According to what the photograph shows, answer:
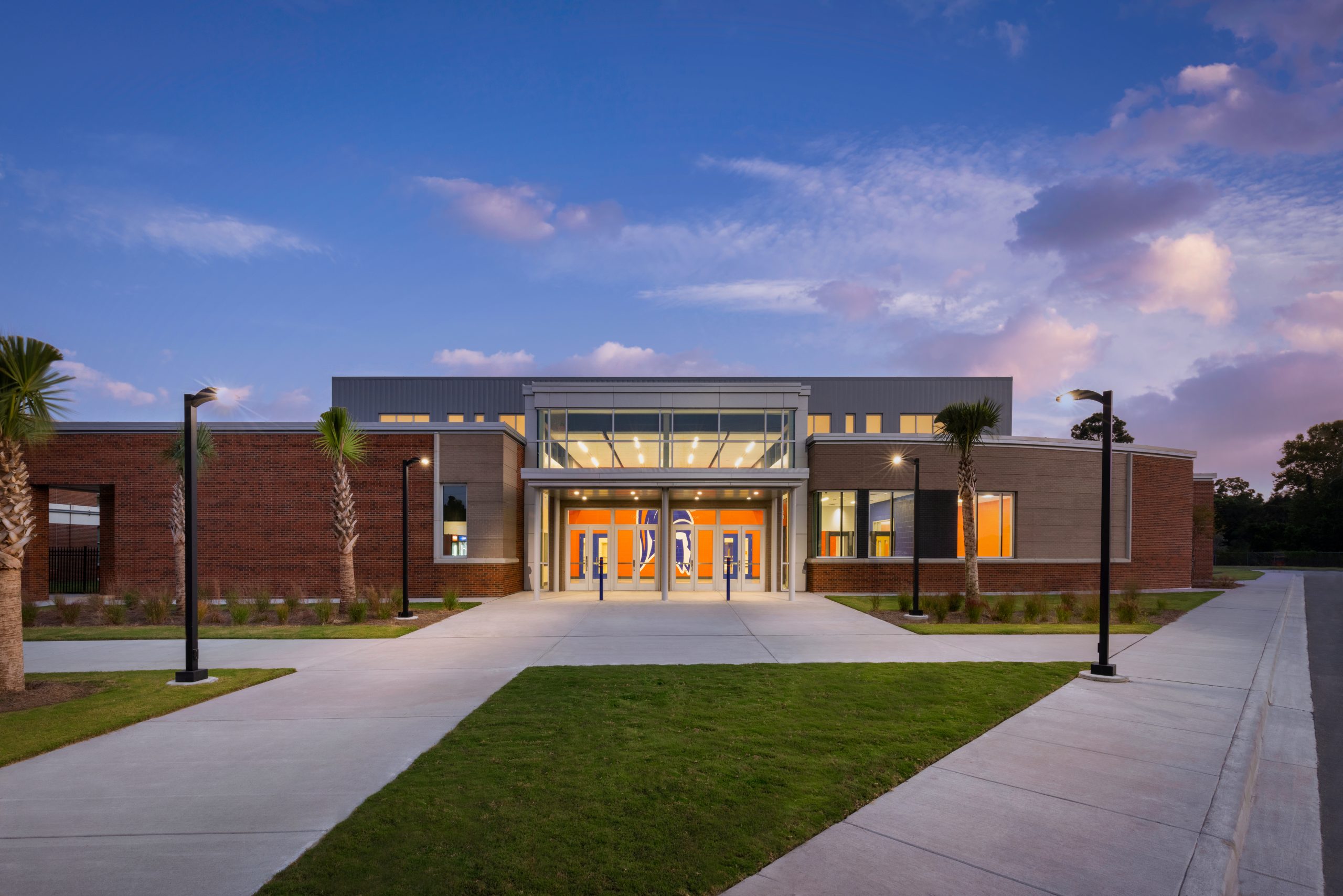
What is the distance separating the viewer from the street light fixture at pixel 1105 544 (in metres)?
10.6

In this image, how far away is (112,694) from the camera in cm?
957

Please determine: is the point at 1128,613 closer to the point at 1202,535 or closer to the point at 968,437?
the point at 968,437

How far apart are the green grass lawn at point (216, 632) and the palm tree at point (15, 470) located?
18.7 feet

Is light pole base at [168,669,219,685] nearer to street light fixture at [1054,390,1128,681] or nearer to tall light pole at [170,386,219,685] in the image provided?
tall light pole at [170,386,219,685]

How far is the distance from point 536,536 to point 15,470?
48.8 feet

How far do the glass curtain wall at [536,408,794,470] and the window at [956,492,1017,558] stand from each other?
25.4 ft

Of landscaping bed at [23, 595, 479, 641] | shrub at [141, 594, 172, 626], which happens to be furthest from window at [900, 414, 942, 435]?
shrub at [141, 594, 172, 626]

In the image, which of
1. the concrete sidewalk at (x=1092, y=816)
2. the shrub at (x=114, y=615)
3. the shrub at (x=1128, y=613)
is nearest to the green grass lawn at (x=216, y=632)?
the shrub at (x=114, y=615)

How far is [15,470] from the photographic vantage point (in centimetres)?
1003

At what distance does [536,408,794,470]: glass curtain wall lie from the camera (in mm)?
25297

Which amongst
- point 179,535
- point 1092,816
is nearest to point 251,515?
point 179,535

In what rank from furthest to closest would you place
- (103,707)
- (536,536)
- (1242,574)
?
(1242,574), (536,536), (103,707)

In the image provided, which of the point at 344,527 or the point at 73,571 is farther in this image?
the point at 73,571

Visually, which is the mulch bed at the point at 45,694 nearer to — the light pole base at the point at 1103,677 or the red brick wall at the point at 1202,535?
the light pole base at the point at 1103,677
